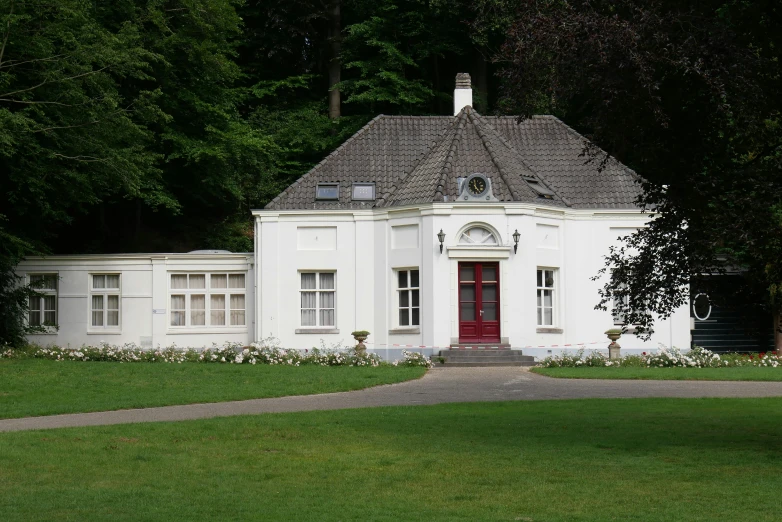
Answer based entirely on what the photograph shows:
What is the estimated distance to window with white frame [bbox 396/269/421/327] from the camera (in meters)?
31.5

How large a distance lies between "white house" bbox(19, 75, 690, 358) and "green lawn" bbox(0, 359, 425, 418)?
16.0 ft

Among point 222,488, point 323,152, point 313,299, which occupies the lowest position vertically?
point 222,488

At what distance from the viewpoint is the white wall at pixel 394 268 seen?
31.2m

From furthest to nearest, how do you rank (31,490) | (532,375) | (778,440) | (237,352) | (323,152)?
(323,152), (237,352), (532,375), (778,440), (31,490)

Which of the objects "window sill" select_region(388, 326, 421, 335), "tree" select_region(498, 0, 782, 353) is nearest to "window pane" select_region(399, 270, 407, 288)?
"window sill" select_region(388, 326, 421, 335)

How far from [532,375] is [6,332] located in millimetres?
14654

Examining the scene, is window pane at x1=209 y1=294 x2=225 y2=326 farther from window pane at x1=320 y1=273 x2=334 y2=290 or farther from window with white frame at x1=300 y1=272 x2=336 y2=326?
window pane at x1=320 y1=273 x2=334 y2=290

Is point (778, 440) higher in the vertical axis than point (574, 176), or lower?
lower

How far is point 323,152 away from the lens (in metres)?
45.2

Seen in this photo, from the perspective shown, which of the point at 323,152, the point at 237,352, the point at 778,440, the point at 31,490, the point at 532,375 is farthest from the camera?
the point at 323,152

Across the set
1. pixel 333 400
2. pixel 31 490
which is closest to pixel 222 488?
pixel 31 490

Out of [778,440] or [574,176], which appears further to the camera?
[574,176]

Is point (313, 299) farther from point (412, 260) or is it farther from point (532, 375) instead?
point (532, 375)

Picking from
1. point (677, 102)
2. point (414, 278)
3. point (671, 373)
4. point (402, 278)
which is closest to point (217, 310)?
point (402, 278)
